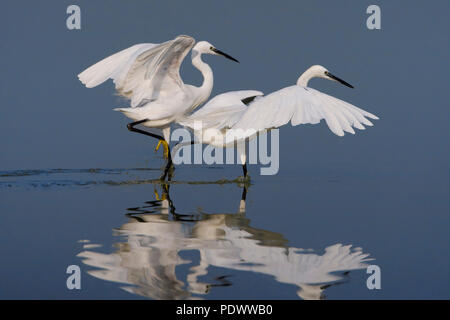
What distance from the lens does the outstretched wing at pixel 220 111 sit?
13285 mm

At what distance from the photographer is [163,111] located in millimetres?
14992

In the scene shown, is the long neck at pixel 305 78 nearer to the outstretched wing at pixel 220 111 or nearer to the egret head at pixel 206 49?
the outstretched wing at pixel 220 111

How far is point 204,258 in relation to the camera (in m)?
7.72

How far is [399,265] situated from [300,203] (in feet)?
13.6

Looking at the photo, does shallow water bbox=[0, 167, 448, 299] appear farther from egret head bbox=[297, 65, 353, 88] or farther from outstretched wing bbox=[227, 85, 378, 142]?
egret head bbox=[297, 65, 353, 88]

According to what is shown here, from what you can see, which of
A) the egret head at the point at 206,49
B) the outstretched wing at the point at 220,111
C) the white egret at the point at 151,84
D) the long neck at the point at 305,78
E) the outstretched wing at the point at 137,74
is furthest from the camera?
the egret head at the point at 206,49

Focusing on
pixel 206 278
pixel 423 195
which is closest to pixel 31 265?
pixel 206 278

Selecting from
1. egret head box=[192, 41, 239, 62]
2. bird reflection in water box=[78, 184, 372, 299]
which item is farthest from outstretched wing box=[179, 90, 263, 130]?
bird reflection in water box=[78, 184, 372, 299]

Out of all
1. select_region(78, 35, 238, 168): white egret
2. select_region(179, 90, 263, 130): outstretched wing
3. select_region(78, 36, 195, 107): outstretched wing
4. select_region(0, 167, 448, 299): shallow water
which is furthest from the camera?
select_region(78, 35, 238, 168): white egret

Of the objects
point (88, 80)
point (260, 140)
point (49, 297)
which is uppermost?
point (88, 80)

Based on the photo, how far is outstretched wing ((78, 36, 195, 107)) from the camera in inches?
554

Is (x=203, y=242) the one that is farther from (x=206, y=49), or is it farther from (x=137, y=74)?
(x=206, y=49)

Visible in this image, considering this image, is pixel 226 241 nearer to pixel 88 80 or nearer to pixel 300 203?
pixel 300 203


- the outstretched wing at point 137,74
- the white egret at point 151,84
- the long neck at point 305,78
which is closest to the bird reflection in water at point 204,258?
the outstretched wing at point 137,74
